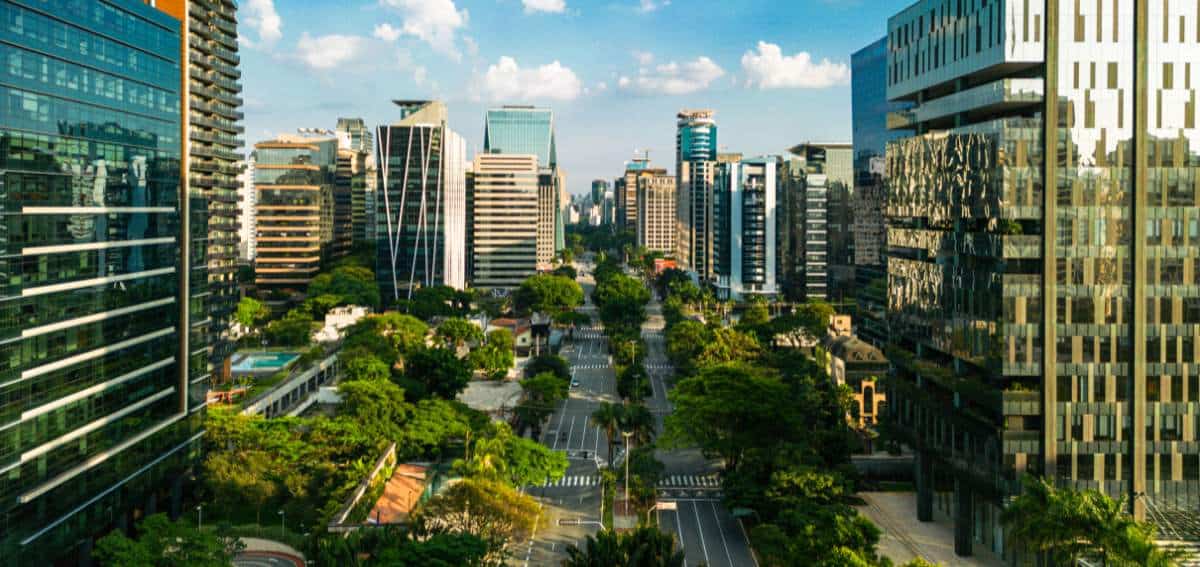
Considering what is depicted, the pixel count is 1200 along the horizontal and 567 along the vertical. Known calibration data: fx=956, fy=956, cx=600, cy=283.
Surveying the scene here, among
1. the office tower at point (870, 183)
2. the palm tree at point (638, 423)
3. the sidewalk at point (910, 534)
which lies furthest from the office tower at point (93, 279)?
the office tower at point (870, 183)

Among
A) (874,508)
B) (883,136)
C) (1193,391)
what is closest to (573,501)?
(874,508)

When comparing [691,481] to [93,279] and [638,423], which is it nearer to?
[638,423]

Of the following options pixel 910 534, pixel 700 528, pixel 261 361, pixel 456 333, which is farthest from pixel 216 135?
pixel 910 534

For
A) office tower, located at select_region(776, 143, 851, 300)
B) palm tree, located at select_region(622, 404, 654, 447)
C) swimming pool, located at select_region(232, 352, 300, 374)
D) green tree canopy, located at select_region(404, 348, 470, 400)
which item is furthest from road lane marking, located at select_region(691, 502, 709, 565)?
office tower, located at select_region(776, 143, 851, 300)

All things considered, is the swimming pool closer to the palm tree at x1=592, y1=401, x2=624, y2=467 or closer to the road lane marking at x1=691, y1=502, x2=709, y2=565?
the palm tree at x1=592, y1=401, x2=624, y2=467

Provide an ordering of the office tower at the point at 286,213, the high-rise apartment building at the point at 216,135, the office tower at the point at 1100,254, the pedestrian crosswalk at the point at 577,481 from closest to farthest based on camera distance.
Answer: the office tower at the point at 1100,254
the pedestrian crosswalk at the point at 577,481
the high-rise apartment building at the point at 216,135
the office tower at the point at 286,213

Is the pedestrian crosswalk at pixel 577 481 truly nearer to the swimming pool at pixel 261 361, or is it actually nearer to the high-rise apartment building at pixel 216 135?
the high-rise apartment building at pixel 216 135
